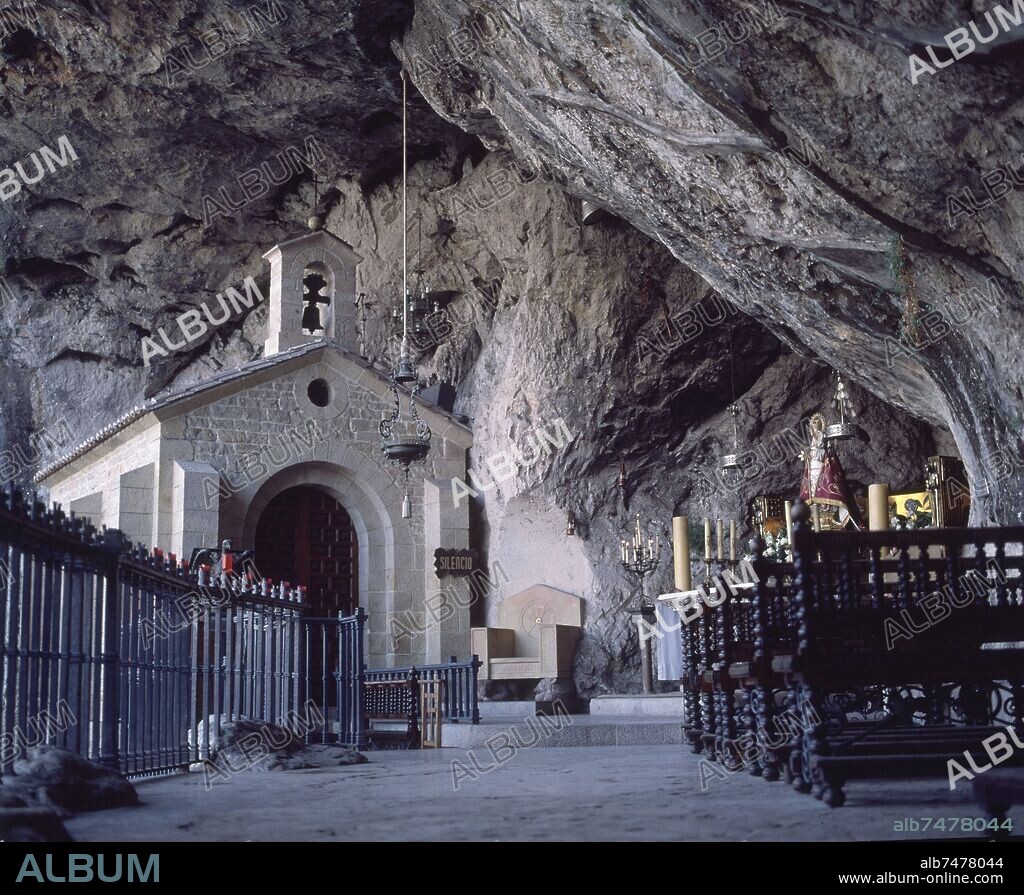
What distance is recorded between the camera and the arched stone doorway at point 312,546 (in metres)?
17.0

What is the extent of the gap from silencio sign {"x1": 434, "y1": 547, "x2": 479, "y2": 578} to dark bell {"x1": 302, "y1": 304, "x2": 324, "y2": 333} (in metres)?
4.31

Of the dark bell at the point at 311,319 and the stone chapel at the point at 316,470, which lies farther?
the dark bell at the point at 311,319

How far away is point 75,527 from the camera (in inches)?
255

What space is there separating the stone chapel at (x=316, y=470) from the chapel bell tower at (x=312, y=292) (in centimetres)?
2

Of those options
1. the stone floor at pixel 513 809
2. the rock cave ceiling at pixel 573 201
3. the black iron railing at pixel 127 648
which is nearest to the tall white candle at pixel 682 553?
the rock cave ceiling at pixel 573 201

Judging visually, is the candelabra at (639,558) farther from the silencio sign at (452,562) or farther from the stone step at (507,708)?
the silencio sign at (452,562)

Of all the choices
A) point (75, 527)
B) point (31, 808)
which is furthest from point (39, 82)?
point (31, 808)

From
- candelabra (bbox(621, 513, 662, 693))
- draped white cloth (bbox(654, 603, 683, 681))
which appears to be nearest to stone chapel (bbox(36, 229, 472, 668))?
candelabra (bbox(621, 513, 662, 693))

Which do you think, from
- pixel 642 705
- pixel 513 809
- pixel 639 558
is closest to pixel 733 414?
pixel 639 558

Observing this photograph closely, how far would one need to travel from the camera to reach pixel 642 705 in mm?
13617

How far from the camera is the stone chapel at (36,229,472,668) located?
16.3 metres

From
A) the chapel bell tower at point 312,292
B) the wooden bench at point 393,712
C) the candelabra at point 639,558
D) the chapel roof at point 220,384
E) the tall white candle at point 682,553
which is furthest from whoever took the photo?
the chapel bell tower at point 312,292

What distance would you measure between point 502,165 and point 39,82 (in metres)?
7.59

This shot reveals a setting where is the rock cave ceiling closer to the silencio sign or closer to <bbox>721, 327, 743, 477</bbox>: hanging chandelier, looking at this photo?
<bbox>721, 327, 743, 477</bbox>: hanging chandelier
